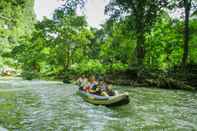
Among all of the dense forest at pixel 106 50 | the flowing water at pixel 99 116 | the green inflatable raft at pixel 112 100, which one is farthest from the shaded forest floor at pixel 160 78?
the green inflatable raft at pixel 112 100

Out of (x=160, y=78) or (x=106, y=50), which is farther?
(x=106, y=50)

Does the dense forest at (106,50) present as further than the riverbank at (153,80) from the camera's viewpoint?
Yes

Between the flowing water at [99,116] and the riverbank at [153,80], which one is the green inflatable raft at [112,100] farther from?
the riverbank at [153,80]

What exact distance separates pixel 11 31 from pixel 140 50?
694 inches

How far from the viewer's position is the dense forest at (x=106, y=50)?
1124 inches

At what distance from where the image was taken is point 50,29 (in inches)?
1865

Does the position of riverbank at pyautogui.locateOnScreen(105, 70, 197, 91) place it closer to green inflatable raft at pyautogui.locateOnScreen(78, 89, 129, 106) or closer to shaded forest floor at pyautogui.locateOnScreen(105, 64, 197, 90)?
shaded forest floor at pyautogui.locateOnScreen(105, 64, 197, 90)

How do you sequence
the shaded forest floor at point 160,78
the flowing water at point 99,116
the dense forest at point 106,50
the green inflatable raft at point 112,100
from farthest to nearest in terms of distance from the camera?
1. the dense forest at point 106,50
2. the shaded forest floor at point 160,78
3. the green inflatable raft at point 112,100
4. the flowing water at point 99,116

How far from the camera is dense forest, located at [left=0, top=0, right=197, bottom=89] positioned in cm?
2855

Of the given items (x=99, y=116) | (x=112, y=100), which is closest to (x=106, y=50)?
(x=112, y=100)

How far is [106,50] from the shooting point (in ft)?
141

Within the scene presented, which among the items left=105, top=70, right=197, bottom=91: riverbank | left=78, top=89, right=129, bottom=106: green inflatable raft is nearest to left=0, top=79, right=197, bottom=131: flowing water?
left=78, top=89, right=129, bottom=106: green inflatable raft

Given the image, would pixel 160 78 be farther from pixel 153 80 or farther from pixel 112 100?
pixel 112 100

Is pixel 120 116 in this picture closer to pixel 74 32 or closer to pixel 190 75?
pixel 190 75
